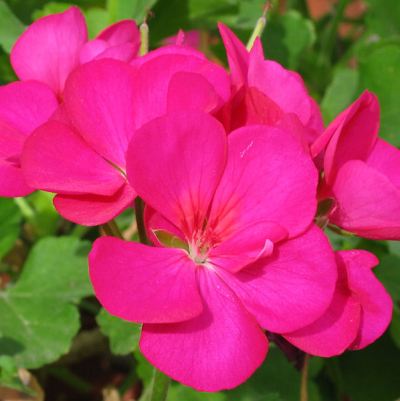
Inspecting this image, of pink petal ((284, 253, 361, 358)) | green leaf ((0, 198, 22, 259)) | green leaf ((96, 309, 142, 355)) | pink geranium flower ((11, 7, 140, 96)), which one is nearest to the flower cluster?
pink petal ((284, 253, 361, 358))

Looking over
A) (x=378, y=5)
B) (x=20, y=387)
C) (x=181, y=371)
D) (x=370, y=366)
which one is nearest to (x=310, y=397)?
(x=370, y=366)

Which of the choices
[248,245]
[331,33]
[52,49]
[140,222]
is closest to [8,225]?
[52,49]

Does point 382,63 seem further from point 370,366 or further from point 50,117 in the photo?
point 50,117

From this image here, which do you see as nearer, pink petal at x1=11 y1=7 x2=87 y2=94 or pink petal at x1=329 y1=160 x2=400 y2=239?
pink petal at x1=329 y1=160 x2=400 y2=239

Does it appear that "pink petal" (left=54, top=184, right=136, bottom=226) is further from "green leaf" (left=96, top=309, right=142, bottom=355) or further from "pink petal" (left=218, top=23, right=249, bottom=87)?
"green leaf" (left=96, top=309, right=142, bottom=355)

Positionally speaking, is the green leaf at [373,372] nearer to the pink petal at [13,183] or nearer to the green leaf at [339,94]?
the green leaf at [339,94]

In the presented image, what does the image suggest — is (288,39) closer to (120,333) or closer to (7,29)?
(7,29)

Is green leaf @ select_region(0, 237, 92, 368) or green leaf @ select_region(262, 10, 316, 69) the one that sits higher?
green leaf @ select_region(262, 10, 316, 69)

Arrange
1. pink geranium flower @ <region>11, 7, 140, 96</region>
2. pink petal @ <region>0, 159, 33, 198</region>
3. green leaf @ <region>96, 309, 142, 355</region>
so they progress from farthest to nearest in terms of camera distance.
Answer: green leaf @ <region>96, 309, 142, 355</region>
pink geranium flower @ <region>11, 7, 140, 96</region>
pink petal @ <region>0, 159, 33, 198</region>
